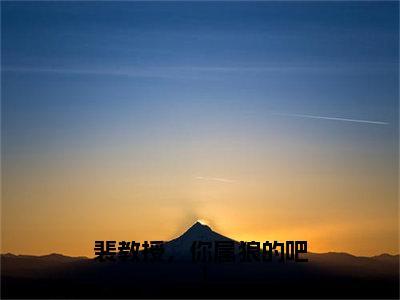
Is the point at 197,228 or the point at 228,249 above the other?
the point at 197,228

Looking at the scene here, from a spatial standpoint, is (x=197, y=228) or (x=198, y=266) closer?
(x=198, y=266)

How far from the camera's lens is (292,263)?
172625 mm

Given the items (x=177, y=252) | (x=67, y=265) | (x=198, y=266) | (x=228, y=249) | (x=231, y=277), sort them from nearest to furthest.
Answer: (x=228, y=249) → (x=231, y=277) → (x=67, y=265) → (x=198, y=266) → (x=177, y=252)

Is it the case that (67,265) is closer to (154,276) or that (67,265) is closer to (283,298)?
(154,276)

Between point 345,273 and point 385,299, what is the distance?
7451 cm

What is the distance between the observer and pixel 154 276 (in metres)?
144

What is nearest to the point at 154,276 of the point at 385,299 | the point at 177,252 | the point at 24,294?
the point at 177,252

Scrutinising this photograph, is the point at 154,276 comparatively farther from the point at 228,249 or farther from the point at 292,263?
the point at 228,249

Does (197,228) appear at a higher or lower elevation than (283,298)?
higher

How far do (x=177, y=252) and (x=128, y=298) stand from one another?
10153 centimetres

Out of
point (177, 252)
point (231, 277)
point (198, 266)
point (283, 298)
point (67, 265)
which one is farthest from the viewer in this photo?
point (177, 252)

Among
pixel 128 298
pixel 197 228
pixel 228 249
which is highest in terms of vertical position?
pixel 197 228

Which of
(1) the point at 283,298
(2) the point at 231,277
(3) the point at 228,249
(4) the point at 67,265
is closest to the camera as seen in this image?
(3) the point at 228,249

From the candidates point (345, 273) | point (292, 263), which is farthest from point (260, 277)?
point (292, 263)
